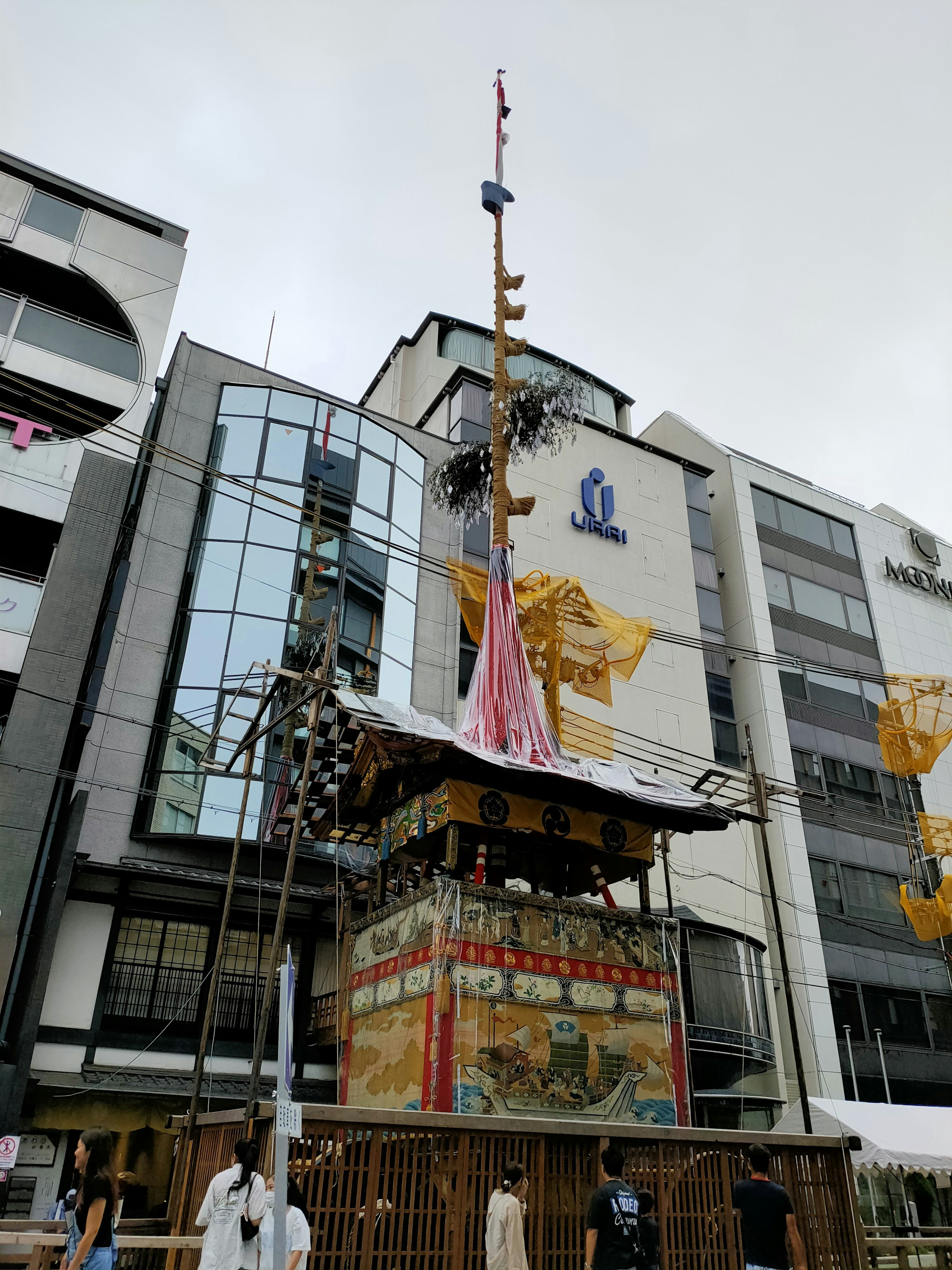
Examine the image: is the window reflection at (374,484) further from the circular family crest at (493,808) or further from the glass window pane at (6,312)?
the circular family crest at (493,808)

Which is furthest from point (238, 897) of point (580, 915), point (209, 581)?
point (580, 915)

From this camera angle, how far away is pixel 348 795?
52.4 ft

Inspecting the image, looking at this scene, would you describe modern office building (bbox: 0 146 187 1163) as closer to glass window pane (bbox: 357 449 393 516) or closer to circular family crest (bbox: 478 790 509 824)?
glass window pane (bbox: 357 449 393 516)

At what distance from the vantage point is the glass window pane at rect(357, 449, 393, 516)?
82.9 feet

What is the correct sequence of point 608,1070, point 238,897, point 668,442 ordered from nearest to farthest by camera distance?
point 608,1070 → point 238,897 → point 668,442

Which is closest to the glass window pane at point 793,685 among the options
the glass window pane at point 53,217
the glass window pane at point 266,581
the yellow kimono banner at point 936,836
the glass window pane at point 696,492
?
the yellow kimono banner at point 936,836

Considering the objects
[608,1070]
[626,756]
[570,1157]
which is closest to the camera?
[570,1157]

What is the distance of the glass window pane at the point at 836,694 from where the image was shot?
35094 mm

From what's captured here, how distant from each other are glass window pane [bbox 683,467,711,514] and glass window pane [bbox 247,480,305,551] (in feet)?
55.9

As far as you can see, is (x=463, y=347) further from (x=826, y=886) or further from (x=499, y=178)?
(x=826, y=886)

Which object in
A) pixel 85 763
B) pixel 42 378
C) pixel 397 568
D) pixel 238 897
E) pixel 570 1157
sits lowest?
pixel 570 1157

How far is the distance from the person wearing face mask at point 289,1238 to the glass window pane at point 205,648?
47.5 ft

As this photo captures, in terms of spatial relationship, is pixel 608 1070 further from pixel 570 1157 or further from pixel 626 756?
pixel 626 756

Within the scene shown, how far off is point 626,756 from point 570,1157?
1902 cm
